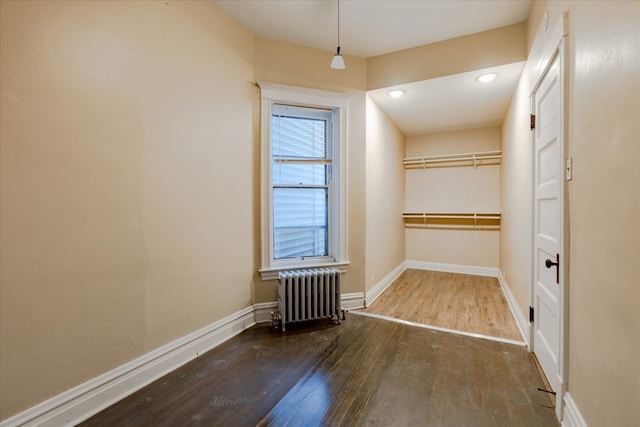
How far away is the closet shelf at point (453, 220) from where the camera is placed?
15.5 ft

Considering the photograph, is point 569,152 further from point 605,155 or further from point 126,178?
point 126,178

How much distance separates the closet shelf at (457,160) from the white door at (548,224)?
8.85ft

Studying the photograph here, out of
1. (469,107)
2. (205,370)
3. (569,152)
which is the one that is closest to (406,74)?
(469,107)

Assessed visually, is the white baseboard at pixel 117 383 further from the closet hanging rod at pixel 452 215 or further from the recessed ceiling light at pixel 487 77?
the closet hanging rod at pixel 452 215

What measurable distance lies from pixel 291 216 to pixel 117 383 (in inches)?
76.1

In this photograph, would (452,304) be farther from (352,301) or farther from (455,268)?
(455,268)

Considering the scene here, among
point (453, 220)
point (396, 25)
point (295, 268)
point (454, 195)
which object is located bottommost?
point (295, 268)

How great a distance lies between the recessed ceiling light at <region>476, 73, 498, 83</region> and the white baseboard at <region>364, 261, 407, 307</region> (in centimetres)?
262

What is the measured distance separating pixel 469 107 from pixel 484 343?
292 cm

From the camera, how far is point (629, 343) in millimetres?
958

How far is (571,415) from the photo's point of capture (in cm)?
142

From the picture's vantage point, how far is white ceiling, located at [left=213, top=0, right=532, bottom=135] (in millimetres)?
2363

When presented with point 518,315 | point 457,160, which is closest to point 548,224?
point 518,315

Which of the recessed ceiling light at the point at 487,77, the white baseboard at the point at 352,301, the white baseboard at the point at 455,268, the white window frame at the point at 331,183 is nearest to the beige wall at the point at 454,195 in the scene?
the white baseboard at the point at 455,268
